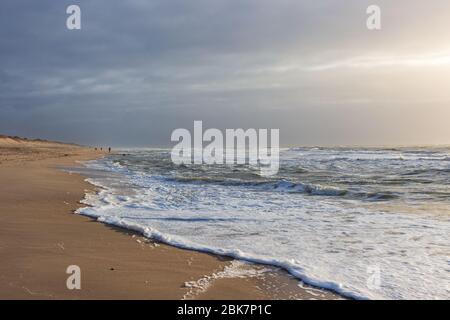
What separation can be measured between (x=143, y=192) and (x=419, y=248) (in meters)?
9.09

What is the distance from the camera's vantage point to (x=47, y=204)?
10.1 metres

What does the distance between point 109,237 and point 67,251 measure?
120 cm

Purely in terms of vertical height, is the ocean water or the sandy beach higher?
the sandy beach

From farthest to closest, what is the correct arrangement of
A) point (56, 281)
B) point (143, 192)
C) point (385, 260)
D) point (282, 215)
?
point (143, 192) → point (282, 215) → point (385, 260) → point (56, 281)

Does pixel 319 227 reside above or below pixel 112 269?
below

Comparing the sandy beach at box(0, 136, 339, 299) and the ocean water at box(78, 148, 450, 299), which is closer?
the sandy beach at box(0, 136, 339, 299)

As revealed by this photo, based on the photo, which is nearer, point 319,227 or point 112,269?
point 112,269

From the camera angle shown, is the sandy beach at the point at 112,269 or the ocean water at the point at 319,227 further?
the ocean water at the point at 319,227

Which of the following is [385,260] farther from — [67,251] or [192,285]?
[67,251]

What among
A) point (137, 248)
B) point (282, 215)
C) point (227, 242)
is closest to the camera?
point (137, 248)

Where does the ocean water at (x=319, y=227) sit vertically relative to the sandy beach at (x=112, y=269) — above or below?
below
